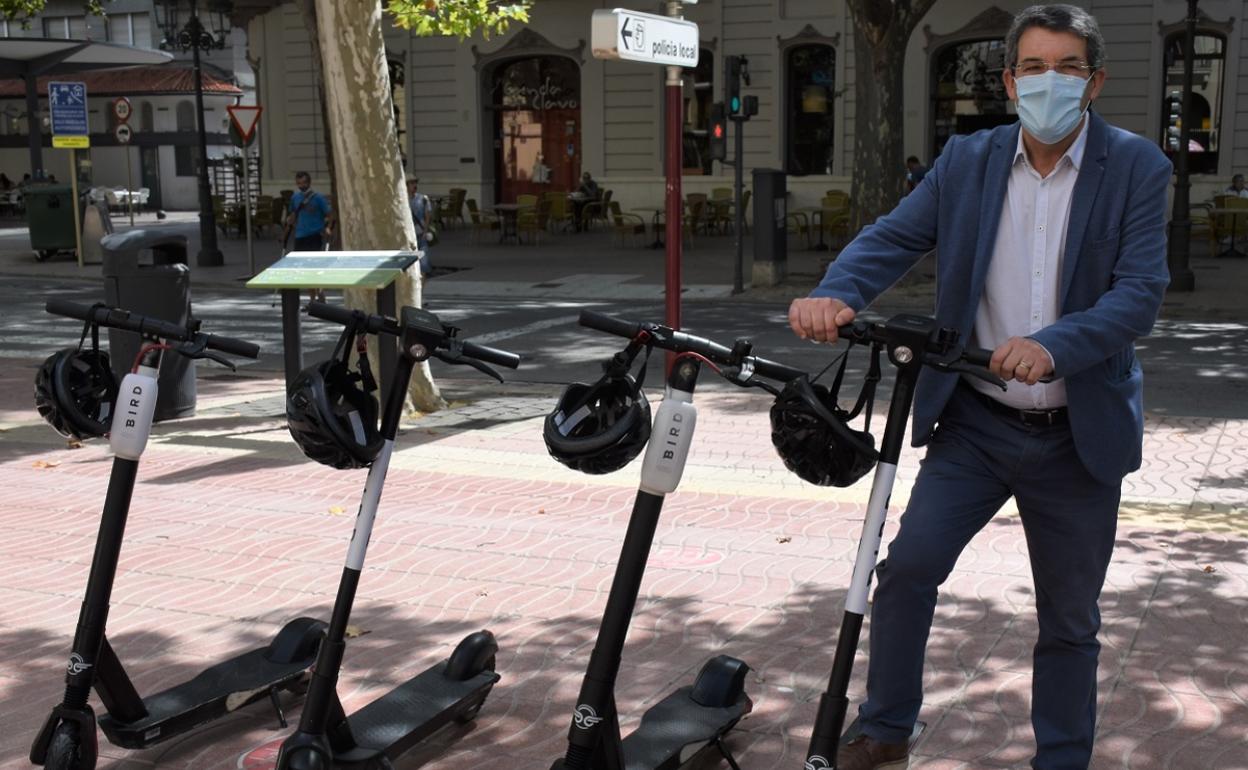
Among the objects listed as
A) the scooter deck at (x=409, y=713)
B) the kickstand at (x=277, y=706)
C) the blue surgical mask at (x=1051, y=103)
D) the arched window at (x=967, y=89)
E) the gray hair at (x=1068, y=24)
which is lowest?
the kickstand at (x=277, y=706)

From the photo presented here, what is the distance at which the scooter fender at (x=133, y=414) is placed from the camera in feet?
12.1

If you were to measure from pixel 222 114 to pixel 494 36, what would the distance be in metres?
20.8

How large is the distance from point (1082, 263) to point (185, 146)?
49583 millimetres

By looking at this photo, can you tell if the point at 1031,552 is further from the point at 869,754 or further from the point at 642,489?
the point at 642,489

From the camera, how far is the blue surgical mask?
3.22m

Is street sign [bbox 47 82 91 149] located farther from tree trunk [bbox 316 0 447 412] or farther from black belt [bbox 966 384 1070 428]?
black belt [bbox 966 384 1070 428]

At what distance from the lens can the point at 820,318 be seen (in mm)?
3148

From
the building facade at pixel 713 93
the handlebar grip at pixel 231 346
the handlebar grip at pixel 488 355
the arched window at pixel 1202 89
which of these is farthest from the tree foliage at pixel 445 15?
the arched window at pixel 1202 89

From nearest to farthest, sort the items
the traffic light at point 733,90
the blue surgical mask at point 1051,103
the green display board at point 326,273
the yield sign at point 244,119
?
the blue surgical mask at point 1051,103 < the green display board at point 326,273 < the traffic light at point 733,90 < the yield sign at point 244,119

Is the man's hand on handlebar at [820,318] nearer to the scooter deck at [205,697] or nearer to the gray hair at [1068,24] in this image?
the gray hair at [1068,24]

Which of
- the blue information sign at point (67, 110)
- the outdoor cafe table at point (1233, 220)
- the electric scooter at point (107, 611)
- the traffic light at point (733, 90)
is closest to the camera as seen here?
the electric scooter at point (107, 611)

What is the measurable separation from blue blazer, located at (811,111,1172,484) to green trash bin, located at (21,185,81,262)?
24642mm

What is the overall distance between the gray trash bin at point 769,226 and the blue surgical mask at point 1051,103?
16215 millimetres

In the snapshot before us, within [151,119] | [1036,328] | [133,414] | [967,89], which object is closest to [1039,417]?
[1036,328]
